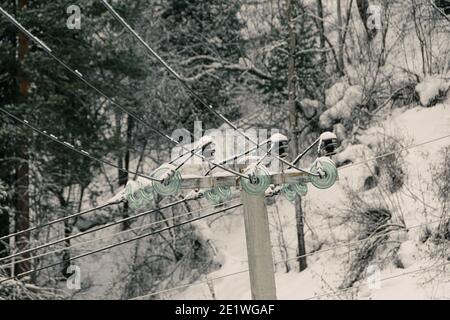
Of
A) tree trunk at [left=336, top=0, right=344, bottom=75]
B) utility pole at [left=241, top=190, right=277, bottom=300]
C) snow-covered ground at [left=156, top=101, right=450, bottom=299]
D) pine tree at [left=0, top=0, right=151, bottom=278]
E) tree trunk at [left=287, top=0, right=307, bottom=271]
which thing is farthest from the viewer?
tree trunk at [left=336, top=0, right=344, bottom=75]

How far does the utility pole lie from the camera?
1104 cm

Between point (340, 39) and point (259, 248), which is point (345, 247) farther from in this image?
point (259, 248)

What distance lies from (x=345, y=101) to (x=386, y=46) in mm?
2722

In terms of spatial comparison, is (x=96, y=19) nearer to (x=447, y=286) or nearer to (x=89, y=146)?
(x=89, y=146)

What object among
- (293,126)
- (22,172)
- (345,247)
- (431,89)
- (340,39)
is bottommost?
(345,247)

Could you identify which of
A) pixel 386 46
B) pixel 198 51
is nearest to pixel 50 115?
pixel 198 51

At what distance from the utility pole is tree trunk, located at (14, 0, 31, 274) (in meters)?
13.9

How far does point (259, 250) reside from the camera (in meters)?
11.1

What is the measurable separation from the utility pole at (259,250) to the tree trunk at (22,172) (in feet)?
45.4

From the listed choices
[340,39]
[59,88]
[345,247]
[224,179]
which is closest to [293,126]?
[345,247]

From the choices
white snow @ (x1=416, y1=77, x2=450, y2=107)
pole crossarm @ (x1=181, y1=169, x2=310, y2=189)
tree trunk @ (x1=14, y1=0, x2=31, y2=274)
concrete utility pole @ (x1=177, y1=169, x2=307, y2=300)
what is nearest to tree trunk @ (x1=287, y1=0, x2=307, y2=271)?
white snow @ (x1=416, y1=77, x2=450, y2=107)

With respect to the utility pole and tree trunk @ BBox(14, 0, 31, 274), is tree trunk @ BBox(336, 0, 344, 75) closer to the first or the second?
tree trunk @ BBox(14, 0, 31, 274)

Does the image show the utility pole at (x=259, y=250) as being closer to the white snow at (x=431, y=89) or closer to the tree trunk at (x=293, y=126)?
the tree trunk at (x=293, y=126)

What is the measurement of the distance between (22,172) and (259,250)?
14808 mm
